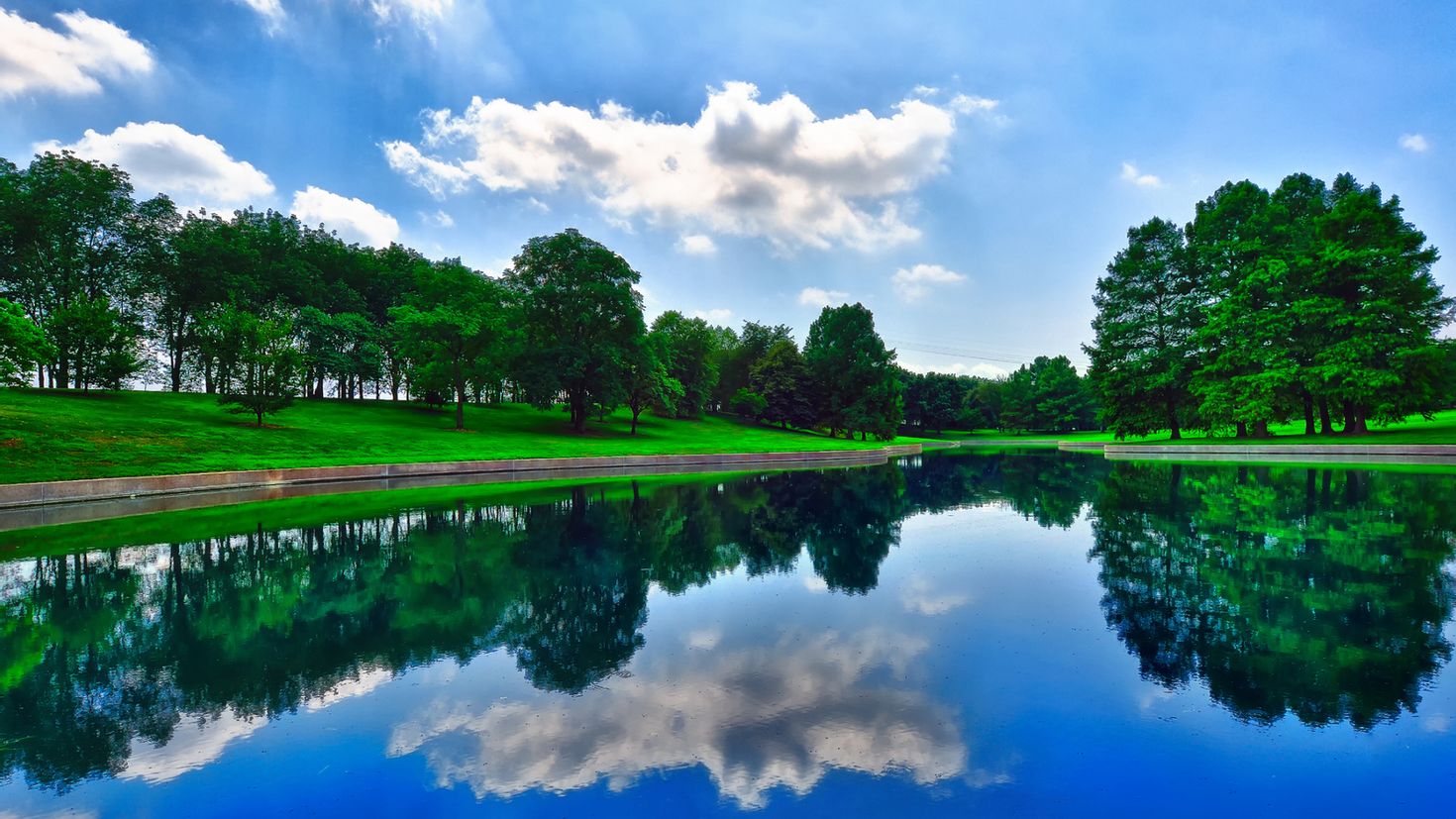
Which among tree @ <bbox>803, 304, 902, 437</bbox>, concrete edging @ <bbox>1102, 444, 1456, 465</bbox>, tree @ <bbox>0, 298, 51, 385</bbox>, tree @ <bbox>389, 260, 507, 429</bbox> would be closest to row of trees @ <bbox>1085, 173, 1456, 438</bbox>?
concrete edging @ <bbox>1102, 444, 1456, 465</bbox>

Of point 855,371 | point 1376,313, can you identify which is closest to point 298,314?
point 855,371

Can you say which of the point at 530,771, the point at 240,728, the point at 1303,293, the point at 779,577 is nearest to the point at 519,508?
the point at 779,577

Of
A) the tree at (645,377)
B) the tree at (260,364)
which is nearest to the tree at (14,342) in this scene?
the tree at (260,364)

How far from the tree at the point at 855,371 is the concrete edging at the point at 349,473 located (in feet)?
77.3

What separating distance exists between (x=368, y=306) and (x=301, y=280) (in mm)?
8595

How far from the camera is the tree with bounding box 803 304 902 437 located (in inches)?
2494

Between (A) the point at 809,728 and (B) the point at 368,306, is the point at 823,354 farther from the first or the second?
(A) the point at 809,728

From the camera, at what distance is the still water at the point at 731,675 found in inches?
160

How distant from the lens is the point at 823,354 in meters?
66.7

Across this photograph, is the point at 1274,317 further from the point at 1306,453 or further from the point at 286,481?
the point at 286,481

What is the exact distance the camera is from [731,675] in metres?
5.95

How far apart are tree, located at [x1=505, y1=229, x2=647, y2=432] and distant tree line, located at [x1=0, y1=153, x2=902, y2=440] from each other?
12 centimetres

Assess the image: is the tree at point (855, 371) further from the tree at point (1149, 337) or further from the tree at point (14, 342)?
the tree at point (14, 342)

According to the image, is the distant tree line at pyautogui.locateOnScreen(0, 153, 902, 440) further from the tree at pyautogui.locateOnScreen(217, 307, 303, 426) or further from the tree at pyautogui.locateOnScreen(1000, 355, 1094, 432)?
the tree at pyautogui.locateOnScreen(1000, 355, 1094, 432)
